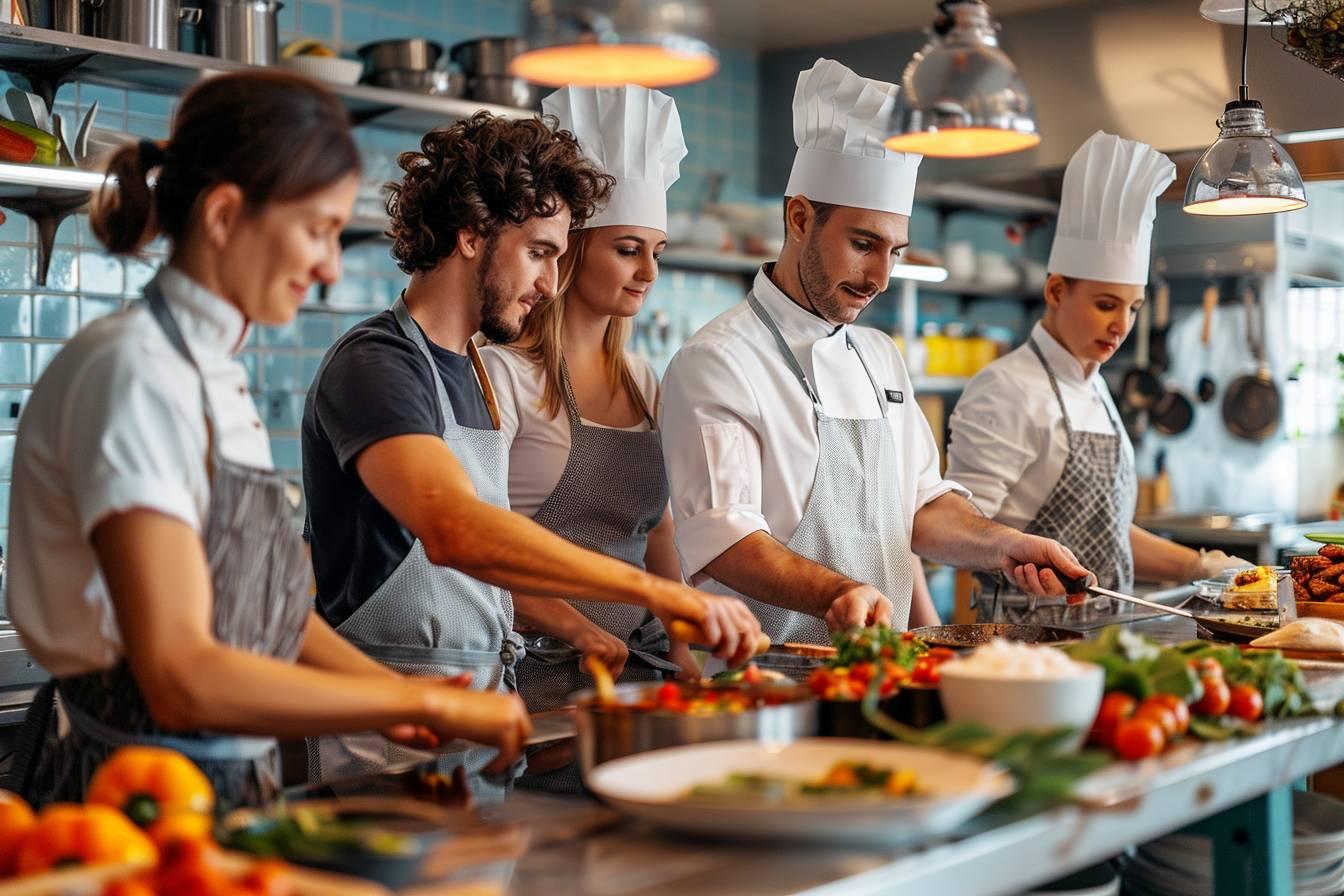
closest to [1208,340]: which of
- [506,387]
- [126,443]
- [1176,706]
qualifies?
[506,387]

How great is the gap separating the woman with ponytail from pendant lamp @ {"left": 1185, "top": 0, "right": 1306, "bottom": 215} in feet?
6.94

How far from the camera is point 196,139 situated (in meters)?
1.58

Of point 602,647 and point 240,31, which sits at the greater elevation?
point 240,31

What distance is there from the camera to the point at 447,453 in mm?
1948

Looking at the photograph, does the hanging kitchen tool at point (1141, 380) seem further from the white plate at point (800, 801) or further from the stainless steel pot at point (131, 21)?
the white plate at point (800, 801)

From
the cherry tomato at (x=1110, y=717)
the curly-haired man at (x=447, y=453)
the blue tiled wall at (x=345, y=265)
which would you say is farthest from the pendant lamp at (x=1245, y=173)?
the cherry tomato at (x=1110, y=717)

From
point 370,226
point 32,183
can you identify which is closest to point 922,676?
point 32,183

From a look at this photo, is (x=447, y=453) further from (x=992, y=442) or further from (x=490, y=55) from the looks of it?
(x=490, y=55)

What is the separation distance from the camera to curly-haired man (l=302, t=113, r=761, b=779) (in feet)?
6.11

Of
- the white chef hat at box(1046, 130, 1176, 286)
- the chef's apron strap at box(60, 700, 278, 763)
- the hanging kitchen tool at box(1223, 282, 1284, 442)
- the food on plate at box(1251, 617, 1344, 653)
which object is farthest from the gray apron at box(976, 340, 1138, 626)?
the hanging kitchen tool at box(1223, 282, 1284, 442)

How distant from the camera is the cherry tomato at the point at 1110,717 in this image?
1.72 m

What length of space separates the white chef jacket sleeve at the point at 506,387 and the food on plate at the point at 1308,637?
4.56 ft

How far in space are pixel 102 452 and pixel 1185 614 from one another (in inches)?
79.3

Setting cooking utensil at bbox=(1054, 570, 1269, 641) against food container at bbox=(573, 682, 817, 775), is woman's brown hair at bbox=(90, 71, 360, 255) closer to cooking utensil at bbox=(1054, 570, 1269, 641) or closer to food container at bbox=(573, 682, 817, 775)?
food container at bbox=(573, 682, 817, 775)
